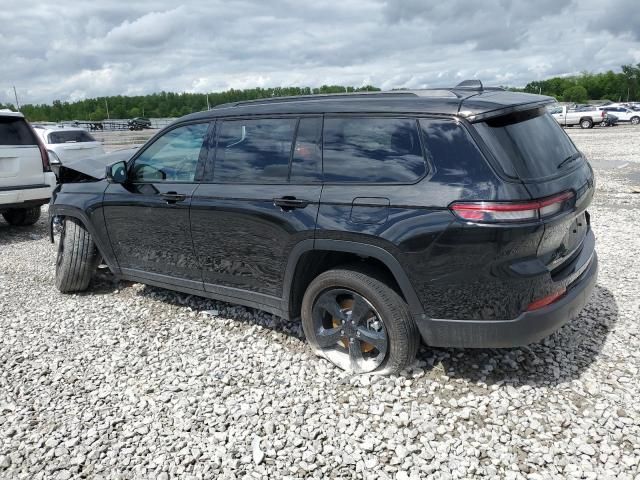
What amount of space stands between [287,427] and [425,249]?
4.21ft

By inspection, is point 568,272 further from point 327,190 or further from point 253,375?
point 253,375

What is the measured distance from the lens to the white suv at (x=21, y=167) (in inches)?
296

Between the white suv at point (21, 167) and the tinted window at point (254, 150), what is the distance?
17.1 ft

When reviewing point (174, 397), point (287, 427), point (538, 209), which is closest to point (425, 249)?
point (538, 209)

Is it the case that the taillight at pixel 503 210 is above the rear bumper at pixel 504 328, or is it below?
above

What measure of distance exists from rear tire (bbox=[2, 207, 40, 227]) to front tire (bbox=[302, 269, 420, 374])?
7.01 metres

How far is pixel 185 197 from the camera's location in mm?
3992

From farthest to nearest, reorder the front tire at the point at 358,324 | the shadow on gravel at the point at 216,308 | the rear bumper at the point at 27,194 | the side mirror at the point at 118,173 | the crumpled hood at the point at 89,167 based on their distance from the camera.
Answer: the rear bumper at the point at 27,194, the crumpled hood at the point at 89,167, the side mirror at the point at 118,173, the shadow on gravel at the point at 216,308, the front tire at the point at 358,324

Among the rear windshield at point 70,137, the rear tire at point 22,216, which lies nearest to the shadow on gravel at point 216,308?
the rear tire at point 22,216

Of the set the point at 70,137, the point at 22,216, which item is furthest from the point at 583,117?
the point at 22,216

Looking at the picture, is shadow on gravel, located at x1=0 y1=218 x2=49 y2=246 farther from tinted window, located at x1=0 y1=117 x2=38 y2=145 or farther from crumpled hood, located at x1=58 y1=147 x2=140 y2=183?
crumpled hood, located at x1=58 y1=147 x2=140 y2=183

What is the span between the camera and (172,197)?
407 centimetres

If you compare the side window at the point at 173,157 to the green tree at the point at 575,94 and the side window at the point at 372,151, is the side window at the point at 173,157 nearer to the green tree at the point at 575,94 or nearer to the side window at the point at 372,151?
the side window at the point at 372,151

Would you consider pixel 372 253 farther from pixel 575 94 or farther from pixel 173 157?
pixel 575 94
